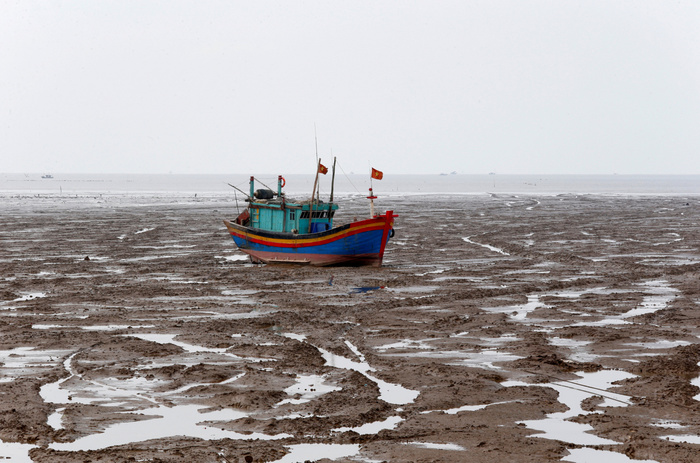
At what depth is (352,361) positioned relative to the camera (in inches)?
550

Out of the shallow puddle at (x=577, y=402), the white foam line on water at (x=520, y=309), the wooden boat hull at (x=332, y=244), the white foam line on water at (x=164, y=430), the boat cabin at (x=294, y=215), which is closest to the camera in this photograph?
the white foam line on water at (x=164, y=430)

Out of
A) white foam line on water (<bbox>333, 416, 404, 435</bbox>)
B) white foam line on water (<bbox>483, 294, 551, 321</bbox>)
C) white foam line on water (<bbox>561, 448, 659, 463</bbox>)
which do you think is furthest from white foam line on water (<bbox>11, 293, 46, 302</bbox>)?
white foam line on water (<bbox>561, 448, 659, 463</bbox>)

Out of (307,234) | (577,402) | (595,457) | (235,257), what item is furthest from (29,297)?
(595,457)

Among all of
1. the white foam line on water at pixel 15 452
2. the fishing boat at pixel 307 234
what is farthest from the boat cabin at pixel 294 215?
the white foam line on water at pixel 15 452

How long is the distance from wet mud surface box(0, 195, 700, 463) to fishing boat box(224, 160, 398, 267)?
101 cm

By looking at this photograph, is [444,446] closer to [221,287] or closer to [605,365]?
[605,365]

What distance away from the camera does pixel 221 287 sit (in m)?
23.5

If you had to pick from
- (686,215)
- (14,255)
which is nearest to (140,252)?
(14,255)

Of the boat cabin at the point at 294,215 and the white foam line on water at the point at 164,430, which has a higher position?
the boat cabin at the point at 294,215

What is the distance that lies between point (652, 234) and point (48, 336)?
32641mm

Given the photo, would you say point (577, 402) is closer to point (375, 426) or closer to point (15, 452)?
point (375, 426)

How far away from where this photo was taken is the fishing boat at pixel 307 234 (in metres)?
28.3

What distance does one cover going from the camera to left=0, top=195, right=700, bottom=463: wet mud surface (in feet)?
31.6

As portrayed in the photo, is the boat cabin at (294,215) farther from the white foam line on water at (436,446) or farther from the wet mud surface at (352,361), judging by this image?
the white foam line on water at (436,446)
